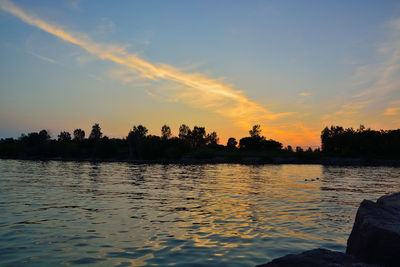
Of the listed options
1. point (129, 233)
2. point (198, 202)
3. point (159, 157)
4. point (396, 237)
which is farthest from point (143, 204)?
point (159, 157)

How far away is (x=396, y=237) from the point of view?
741 cm

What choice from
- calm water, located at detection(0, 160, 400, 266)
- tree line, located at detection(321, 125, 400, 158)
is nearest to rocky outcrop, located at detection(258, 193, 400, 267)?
calm water, located at detection(0, 160, 400, 266)

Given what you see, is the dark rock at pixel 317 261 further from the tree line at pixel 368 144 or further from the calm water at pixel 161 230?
the tree line at pixel 368 144

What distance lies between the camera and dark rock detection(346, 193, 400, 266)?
292 inches

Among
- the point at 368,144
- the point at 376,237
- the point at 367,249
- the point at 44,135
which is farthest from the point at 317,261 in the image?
the point at 44,135

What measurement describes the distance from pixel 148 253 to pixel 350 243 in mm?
6564

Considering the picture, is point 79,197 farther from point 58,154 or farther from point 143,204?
point 58,154

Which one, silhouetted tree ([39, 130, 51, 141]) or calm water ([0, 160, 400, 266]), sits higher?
silhouetted tree ([39, 130, 51, 141])

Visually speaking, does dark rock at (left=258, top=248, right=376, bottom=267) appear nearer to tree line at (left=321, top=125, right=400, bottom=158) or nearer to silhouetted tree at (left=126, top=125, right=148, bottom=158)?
silhouetted tree at (left=126, top=125, right=148, bottom=158)

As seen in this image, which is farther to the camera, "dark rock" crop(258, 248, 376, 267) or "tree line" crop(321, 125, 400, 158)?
"tree line" crop(321, 125, 400, 158)

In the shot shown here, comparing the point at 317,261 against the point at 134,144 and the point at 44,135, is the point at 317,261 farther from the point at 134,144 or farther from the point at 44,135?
the point at 44,135

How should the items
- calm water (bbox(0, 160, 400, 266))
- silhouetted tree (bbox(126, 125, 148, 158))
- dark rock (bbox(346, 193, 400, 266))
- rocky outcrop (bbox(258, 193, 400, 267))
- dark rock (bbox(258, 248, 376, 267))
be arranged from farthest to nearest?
silhouetted tree (bbox(126, 125, 148, 158))
calm water (bbox(0, 160, 400, 266))
dark rock (bbox(346, 193, 400, 266))
rocky outcrop (bbox(258, 193, 400, 267))
dark rock (bbox(258, 248, 376, 267))

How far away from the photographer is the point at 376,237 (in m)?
7.80

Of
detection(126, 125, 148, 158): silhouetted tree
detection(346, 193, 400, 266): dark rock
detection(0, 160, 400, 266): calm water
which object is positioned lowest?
detection(0, 160, 400, 266): calm water
